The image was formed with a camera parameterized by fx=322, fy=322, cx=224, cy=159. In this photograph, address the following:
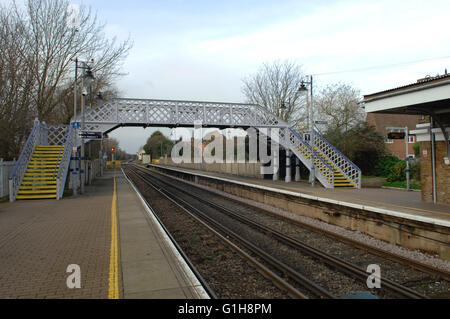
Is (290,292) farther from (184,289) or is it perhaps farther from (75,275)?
(75,275)

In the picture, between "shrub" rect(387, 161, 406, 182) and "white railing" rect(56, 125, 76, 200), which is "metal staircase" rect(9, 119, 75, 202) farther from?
"shrub" rect(387, 161, 406, 182)

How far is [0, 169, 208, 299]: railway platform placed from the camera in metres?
4.64

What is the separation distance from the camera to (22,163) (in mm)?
15773

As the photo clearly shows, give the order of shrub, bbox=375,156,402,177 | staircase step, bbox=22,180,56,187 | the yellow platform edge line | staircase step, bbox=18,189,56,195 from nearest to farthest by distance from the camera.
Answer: the yellow platform edge line
staircase step, bbox=18,189,56,195
staircase step, bbox=22,180,56,187
shrub, bbox=375,156,402,177

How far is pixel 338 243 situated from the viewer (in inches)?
327

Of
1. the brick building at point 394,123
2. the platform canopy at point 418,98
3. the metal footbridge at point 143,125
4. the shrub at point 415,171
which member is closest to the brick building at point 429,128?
the platform canopy at point 418,98

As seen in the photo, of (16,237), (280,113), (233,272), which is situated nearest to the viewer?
(233,272)

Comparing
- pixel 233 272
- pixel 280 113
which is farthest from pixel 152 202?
pixel 280 113

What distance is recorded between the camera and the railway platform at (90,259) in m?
4.64

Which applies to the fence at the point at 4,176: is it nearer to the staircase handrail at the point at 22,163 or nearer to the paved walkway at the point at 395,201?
the staircase handrail at the point at 22,163

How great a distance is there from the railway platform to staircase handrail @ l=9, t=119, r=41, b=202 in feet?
13.1

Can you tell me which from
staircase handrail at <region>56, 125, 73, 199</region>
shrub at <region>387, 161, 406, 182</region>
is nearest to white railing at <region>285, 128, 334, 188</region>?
shrub at <region>387, 161, 406, 182</region>

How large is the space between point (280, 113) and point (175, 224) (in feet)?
68.2

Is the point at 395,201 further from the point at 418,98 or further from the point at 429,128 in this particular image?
the point at 418,98
